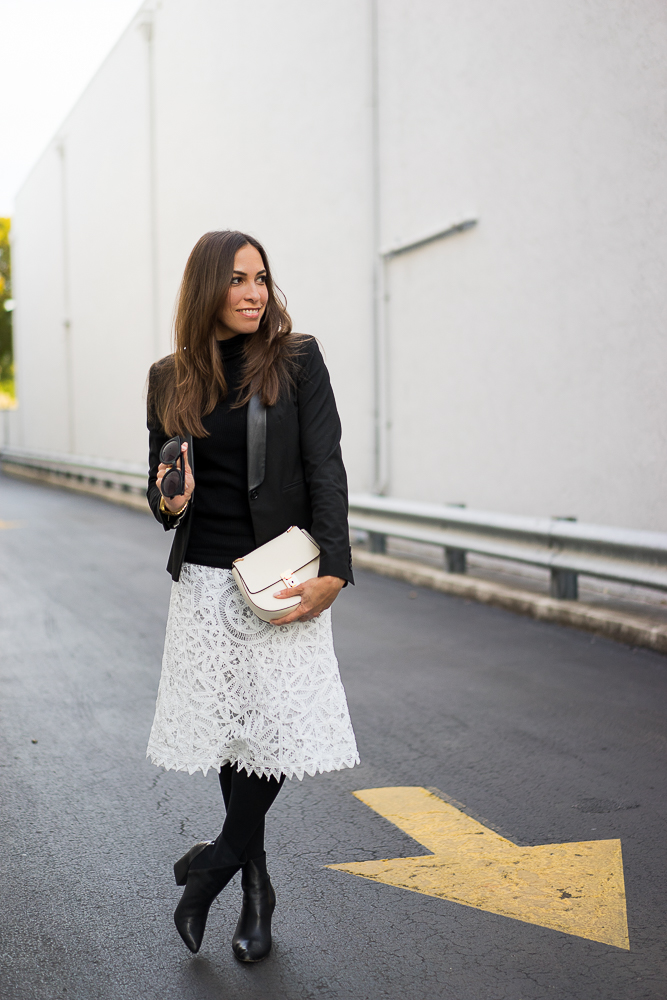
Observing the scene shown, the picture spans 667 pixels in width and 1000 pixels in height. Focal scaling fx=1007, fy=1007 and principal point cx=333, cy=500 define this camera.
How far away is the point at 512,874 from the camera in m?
3.14

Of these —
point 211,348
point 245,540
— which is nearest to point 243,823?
point 245,540

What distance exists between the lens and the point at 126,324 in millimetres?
21906

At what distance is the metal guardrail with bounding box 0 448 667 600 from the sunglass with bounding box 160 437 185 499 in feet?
13.7

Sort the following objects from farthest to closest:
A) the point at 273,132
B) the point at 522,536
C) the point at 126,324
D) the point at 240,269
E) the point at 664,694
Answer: the point at 126,324, the point at 273,132, the point at 522,536, the point at 664,694, the point at 240,269

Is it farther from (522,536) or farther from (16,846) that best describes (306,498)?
(522,536)

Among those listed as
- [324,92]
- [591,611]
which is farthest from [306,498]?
[324,92]

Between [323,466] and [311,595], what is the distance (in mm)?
349

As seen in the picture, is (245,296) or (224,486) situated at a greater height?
(245,296)

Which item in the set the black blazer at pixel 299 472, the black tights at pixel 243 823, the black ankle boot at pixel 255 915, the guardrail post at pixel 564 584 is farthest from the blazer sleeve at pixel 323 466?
the guardrail post at pixel 564 584

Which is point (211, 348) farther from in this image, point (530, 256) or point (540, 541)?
point (530, 256)

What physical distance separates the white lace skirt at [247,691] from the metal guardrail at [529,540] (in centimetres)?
388

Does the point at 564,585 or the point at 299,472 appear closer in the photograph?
the point at 299,472

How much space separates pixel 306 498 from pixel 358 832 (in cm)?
137

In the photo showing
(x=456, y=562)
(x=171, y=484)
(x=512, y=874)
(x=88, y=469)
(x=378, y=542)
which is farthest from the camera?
(x=88, y=469)
